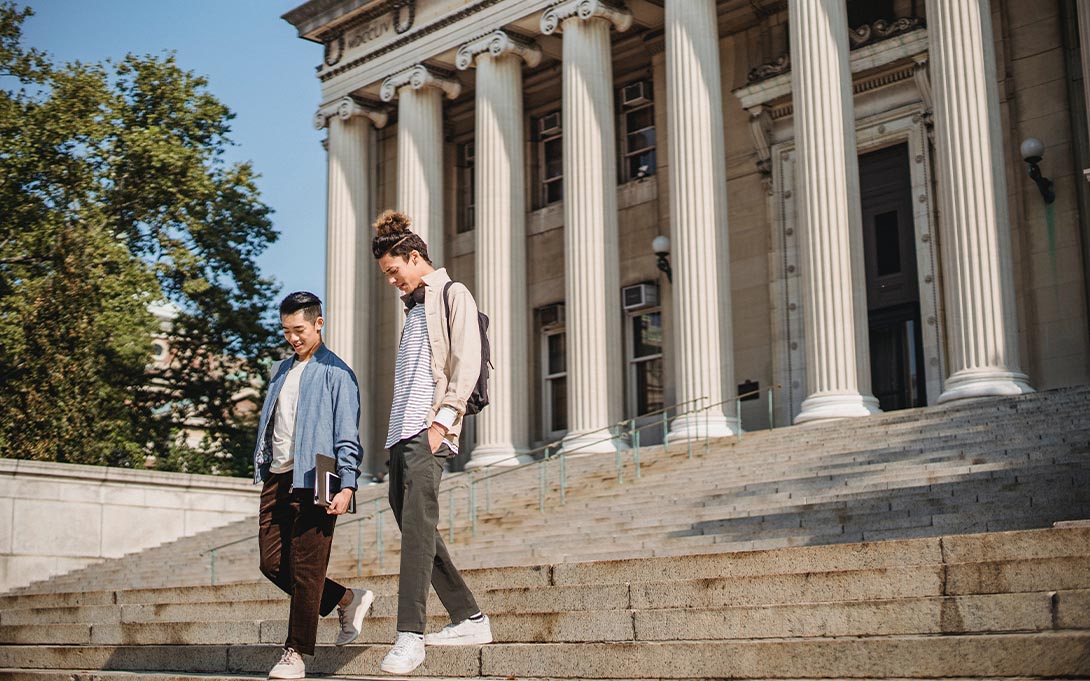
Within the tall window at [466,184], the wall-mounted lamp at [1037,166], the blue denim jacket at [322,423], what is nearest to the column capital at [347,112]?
the tall window at [466,184]

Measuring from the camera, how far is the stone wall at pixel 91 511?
18.1 meters

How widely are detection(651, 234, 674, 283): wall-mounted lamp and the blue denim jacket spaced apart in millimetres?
17774

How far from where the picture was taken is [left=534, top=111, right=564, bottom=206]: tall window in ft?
94.2

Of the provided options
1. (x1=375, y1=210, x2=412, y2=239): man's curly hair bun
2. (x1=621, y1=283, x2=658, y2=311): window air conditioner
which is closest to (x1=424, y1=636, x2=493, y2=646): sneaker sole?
(x1=375, y1=210, x2=412, y2=239): man's curly hair bun

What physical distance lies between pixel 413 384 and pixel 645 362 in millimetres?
19630

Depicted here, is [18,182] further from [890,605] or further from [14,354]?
[890,605]

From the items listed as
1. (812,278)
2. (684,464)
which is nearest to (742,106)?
(812,278)

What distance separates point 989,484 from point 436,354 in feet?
24.2

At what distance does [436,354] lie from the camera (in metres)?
6.54

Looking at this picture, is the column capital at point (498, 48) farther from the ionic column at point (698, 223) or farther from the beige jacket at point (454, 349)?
the beige jacket at point (454, 349)

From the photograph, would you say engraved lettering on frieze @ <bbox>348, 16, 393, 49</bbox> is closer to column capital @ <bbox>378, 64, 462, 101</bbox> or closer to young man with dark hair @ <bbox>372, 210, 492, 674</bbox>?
column capital @ <bbox>378, 64, 462, 101</bbox>

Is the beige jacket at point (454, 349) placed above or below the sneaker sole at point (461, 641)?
above

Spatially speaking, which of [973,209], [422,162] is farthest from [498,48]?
[973,209]

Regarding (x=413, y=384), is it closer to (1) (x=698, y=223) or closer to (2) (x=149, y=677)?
(2) (x=149, y=677)
